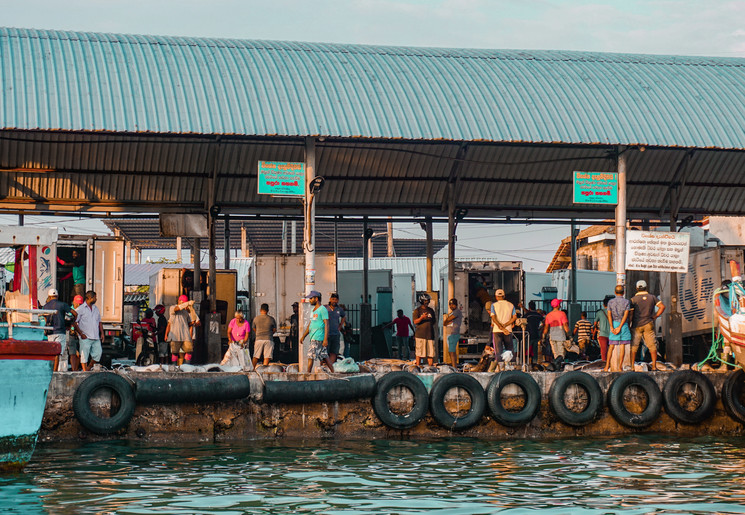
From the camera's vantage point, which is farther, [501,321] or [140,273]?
[140,273]

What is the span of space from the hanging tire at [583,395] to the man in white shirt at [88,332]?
862 centimetres

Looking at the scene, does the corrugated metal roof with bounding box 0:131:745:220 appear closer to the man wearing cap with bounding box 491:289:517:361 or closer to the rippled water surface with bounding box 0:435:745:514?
the man wearing cap with bounding box 491:289:517:361

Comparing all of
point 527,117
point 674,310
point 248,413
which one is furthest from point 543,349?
point 248,413

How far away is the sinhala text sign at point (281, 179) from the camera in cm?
2080

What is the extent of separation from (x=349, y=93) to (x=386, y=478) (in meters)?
11.4

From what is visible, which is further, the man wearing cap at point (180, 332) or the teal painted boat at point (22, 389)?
the man wearing cap at point (180, 332)

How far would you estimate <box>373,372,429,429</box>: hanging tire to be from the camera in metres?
18.4

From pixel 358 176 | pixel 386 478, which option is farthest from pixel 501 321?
pixel 358 176

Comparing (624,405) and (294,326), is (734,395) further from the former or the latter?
(294,326)

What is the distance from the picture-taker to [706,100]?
2503 centimetres

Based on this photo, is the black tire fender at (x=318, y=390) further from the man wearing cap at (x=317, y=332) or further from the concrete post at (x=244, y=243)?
the concrete post at (x=244, y=243)

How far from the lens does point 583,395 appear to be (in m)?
19.2

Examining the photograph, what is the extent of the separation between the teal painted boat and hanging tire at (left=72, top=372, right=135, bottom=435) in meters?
2.16

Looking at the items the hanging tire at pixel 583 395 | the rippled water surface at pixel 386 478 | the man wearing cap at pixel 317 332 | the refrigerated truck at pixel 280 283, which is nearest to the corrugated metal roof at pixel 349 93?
the man wearing cap at pixel 317 332
